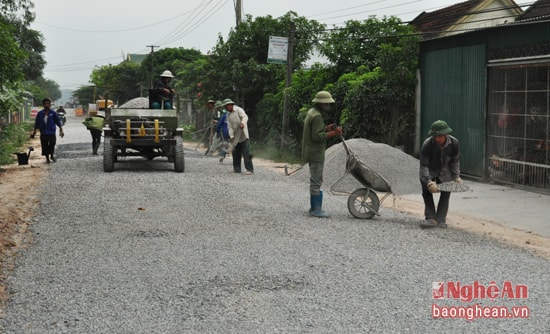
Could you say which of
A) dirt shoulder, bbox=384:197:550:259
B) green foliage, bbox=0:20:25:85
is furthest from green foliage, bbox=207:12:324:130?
dirt shoulder, bbox=384:197:550:259

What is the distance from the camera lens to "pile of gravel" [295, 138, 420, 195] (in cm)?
1452

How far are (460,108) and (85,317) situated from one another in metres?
12.8

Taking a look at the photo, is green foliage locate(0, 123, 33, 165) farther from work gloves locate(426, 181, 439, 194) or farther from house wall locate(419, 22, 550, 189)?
work gloves locate(426, 181, 439, 194)

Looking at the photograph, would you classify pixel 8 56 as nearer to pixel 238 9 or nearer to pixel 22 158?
pixel 22 158

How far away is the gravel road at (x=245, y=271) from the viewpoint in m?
5.21

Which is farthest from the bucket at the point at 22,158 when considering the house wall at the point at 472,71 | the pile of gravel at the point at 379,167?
the house wall at the point at 472,71

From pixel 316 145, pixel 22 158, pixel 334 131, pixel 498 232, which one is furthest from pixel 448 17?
pixel 498 232

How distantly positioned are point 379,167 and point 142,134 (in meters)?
5.87

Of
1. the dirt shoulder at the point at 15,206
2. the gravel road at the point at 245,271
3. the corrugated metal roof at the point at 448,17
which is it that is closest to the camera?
the gravel road at the point at 245,271

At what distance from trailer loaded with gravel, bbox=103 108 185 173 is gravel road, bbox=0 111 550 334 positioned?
5.05m

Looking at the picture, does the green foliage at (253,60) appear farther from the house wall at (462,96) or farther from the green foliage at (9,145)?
the house wall at (462,96)

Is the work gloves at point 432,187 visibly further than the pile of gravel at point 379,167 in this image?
No

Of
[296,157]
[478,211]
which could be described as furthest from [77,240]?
[296,157]

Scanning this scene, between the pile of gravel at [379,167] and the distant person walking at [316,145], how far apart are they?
3.67 meters
